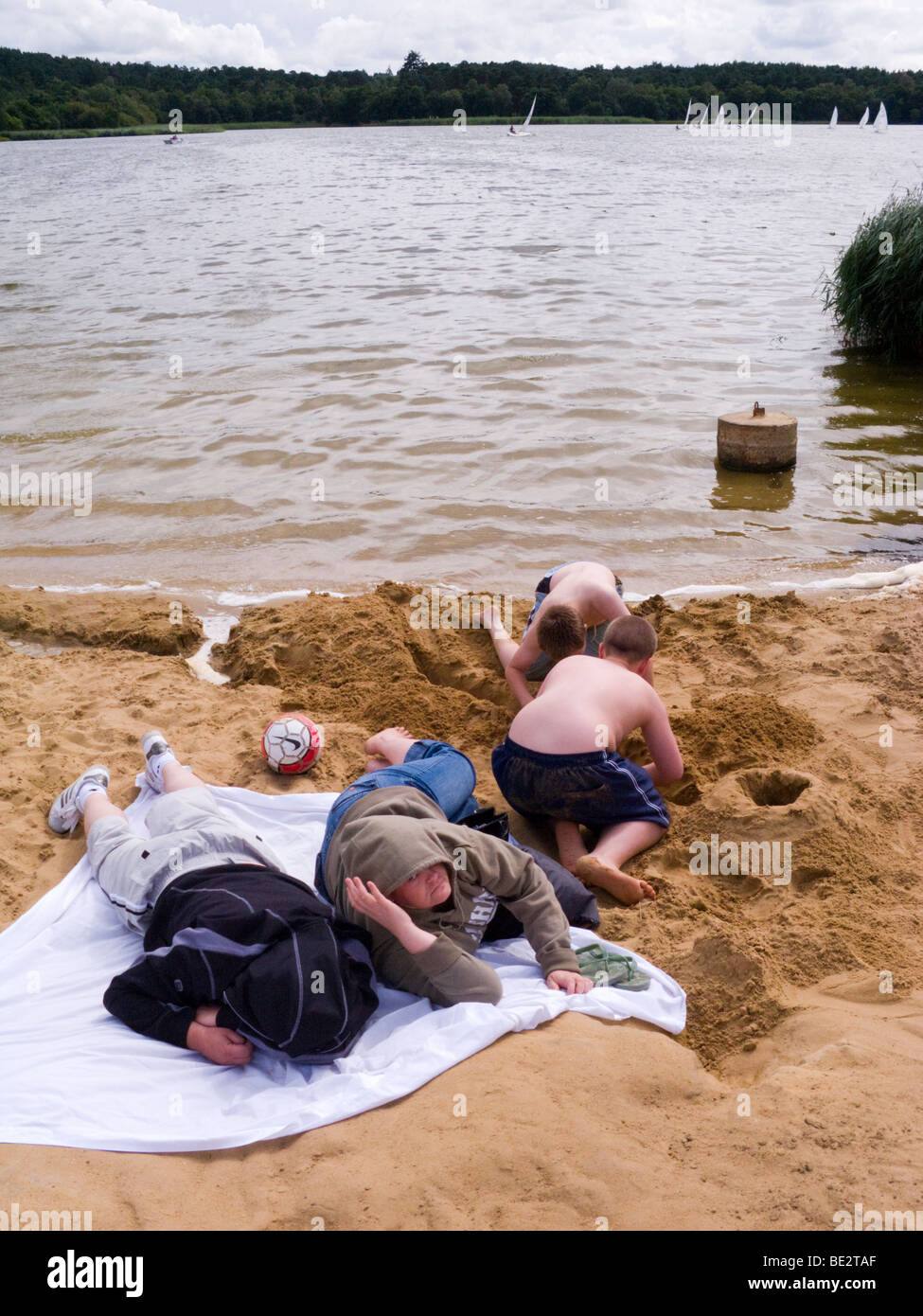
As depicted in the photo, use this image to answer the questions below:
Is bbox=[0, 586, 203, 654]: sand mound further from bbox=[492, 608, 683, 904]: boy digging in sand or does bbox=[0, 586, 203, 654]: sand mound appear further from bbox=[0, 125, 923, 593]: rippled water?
bbox=[492, 608, 683, 904]: boy digging in sand

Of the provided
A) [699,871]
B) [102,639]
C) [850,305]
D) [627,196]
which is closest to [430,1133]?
[699,871]

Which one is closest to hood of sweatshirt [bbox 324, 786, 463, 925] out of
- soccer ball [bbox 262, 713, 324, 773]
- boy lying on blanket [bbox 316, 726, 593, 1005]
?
boy lying on blanket [bbox 316, 726, 593, 1005]

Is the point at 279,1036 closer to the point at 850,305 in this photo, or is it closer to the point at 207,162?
the point at 850,305

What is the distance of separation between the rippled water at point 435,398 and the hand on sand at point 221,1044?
14.3 feet

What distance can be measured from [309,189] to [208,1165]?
1446 inches

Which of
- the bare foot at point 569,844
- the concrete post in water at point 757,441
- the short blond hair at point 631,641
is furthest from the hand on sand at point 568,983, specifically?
the concrete post in water at point 757,441

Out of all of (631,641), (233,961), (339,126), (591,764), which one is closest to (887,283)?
(631,641)

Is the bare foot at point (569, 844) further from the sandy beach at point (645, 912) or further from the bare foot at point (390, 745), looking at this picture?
the bare foot at point (390, 745)

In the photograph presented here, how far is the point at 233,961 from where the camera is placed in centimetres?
295

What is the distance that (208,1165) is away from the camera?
8.29 ft

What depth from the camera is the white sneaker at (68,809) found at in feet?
13.5

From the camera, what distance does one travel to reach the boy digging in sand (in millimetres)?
4035

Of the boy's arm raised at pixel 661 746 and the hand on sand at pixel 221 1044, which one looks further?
the boy's arm raised at pixel 661 746

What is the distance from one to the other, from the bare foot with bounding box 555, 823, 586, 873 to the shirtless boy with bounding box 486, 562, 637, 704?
1050 millimetres
